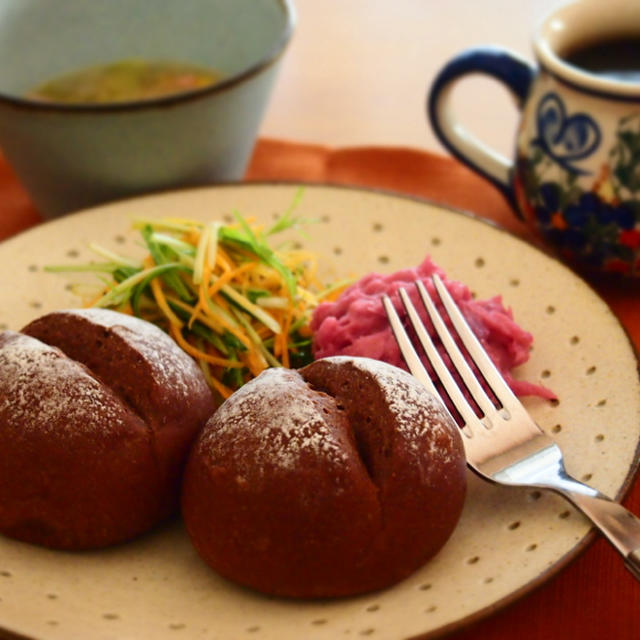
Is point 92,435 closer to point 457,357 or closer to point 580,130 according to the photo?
point 457,357

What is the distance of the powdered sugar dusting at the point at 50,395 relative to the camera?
150cm

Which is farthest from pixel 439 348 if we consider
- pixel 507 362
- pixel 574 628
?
pixel 574 628

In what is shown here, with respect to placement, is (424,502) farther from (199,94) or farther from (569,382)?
(199,94)

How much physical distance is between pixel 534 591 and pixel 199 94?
147 centimetres

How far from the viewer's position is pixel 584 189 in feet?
7.20

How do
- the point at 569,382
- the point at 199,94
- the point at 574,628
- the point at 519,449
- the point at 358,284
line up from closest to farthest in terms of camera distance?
the point at 574,628, the point at 519,449, the point at 569,382, the point at 358,284, the point at 199,94

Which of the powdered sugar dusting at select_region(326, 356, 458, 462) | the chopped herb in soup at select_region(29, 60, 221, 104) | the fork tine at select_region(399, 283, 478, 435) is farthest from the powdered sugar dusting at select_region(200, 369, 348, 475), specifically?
the chopped herb in soup at select_region(29, 60, 221, 104)

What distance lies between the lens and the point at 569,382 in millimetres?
1864

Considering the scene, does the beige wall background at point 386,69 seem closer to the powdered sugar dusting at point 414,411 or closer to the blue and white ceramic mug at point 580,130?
the blue and white ceramic mug at point 580,130

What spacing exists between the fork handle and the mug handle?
45.9 inches

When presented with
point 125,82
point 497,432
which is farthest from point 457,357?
point 125,82

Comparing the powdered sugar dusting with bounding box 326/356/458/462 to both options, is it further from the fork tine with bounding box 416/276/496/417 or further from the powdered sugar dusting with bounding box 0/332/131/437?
the powdered sugar dusting with bounding box 0/332/131/437

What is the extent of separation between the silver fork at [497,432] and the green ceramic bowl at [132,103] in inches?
32.3

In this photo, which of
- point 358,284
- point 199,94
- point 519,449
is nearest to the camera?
point 519,449
